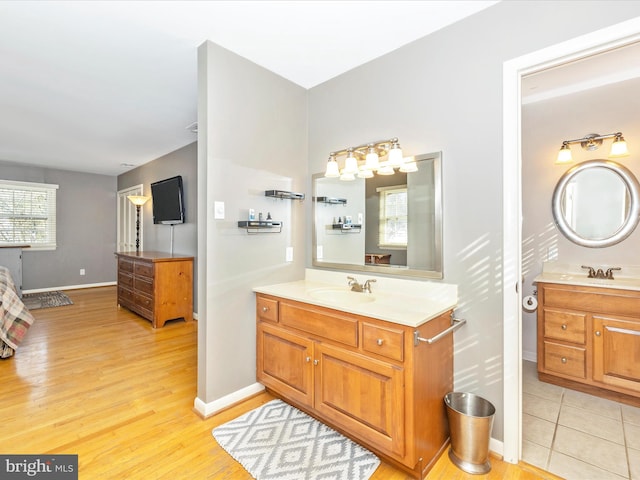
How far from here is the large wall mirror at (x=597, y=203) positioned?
8.09 feet

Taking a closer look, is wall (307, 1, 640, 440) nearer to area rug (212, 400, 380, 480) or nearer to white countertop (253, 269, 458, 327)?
white countertop (253, 269, 458, 327)

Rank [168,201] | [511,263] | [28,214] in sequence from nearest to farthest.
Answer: [511,263] < [168,201] < [28,214]

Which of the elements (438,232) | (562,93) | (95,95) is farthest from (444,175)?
(95,95)

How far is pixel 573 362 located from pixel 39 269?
8342 mm

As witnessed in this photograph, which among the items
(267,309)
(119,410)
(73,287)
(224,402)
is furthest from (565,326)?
(73,287)

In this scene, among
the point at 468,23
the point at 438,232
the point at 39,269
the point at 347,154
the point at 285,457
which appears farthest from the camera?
the point at 39,269

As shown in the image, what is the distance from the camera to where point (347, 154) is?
7.52 ft

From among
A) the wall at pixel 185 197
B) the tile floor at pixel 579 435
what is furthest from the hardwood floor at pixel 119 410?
the wall at pixel 185 197

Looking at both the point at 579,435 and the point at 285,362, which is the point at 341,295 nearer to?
the point at 285,362

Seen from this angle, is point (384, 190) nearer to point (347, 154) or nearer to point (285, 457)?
point (347, 154)

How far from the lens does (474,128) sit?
180 centimetres

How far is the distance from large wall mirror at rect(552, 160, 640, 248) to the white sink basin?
202cm

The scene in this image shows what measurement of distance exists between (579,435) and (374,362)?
145 cm

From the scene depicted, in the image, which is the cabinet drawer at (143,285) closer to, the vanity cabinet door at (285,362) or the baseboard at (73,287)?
the vanity cabinet door at (285,362)
